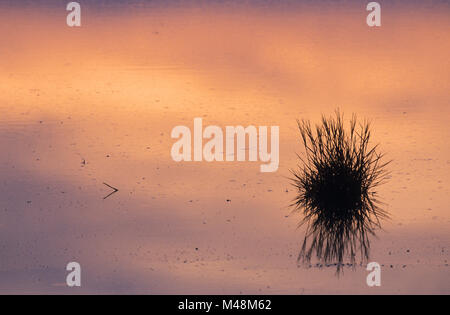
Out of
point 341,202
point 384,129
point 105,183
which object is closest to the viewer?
point 341,202

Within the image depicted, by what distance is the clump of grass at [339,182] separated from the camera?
5.32 m

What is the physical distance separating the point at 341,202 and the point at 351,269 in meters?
0.75

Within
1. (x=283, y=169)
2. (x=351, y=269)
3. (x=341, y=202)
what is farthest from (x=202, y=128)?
(x=351, y=269)

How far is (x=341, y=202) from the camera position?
546 centimetres

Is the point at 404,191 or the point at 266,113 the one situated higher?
the point at 266,113

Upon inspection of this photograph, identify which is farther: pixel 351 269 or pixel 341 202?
pixel 341 202

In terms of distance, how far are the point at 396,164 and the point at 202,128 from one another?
1.30 meters

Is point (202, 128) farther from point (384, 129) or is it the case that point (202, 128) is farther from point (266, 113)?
point (384, 129)

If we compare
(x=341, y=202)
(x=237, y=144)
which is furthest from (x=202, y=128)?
(x=341, y=202)

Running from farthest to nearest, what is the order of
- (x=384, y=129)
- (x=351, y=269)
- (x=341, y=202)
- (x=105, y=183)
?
(x=384, y=129) < (x=105, y=183) < (x=341, y=202) < (x=351, y=269)

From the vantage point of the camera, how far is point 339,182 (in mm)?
5500

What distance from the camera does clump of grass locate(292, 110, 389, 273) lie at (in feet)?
17.4

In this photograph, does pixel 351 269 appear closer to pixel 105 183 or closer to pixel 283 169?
pixel 283 169

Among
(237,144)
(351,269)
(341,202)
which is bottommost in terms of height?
(351,269)
